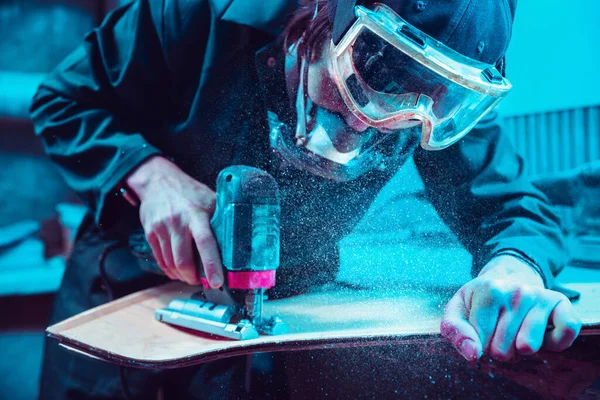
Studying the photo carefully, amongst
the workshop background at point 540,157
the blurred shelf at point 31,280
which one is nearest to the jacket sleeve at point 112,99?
the workshop background at point 540,157

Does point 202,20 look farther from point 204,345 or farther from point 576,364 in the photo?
point 576,364

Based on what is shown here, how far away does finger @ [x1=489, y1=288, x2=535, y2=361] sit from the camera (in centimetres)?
47

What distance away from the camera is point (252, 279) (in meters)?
0.57

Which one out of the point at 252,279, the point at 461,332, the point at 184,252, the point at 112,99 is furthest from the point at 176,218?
the point at 461,332

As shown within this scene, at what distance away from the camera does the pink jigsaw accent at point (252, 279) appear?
574mm

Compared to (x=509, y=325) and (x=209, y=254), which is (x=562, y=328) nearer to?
(x=509, y=325)

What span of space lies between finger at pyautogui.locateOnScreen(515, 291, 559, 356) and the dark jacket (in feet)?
0.39

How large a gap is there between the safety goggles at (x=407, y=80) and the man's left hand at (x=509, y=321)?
0.57ft

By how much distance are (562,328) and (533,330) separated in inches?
1.0

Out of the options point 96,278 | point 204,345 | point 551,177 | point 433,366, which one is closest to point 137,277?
point 96,278

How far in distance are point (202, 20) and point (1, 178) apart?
1.29m

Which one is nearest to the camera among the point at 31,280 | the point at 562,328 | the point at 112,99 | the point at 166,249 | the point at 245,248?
the point at 562,328

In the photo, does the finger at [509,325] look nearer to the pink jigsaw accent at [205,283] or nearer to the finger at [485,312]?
the finger at [485,312]

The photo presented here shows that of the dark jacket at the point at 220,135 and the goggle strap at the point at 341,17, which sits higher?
the goggle strap at the point at 341,17
